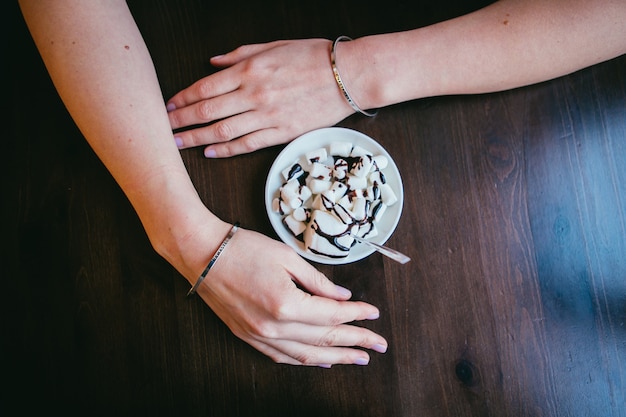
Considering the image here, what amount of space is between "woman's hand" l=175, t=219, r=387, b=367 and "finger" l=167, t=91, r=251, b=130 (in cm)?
25

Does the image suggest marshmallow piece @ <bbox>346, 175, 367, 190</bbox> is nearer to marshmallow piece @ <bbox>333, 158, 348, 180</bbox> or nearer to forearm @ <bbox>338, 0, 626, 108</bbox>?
marshmallow piece @ <bbox>333, 158, 348, 180</bbox>

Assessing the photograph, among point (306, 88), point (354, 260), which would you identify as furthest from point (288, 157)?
point (354, 260)

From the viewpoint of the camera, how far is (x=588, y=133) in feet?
3.25

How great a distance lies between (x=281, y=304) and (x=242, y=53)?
0.54 m

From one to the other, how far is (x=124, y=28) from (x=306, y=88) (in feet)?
1.21

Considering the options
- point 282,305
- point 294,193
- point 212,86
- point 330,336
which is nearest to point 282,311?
point 282,305

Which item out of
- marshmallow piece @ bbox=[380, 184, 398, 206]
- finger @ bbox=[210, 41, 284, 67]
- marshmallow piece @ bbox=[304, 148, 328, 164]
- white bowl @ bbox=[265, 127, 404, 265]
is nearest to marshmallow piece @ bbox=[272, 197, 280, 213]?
white bowl @ bbox=[265, 127, 404, 265]

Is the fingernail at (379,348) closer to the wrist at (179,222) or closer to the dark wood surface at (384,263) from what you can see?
the dark wood surface at (384,263)

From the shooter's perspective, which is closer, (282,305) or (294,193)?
(282,305)

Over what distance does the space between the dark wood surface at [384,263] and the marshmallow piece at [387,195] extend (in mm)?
77

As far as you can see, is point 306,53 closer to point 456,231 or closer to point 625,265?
point 456,231

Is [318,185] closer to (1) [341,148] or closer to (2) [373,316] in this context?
(1) [341,148]

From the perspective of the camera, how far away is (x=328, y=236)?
2.83ft

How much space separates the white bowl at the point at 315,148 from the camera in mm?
896
